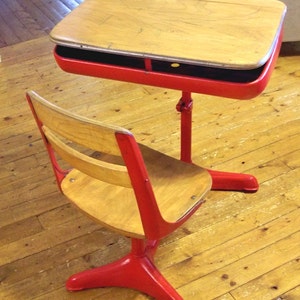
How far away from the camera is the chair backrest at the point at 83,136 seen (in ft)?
3.88

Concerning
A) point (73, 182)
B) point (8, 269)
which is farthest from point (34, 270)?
point (73, 182)

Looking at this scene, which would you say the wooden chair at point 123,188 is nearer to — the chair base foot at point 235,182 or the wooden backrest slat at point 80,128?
the wooden backrest slat at point 80,128

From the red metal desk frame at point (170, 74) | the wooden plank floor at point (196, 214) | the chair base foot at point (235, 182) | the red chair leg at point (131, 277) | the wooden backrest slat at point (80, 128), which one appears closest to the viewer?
the wooden backrest slat at point (80, 128)

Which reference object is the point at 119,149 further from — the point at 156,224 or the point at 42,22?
the point at 42,22

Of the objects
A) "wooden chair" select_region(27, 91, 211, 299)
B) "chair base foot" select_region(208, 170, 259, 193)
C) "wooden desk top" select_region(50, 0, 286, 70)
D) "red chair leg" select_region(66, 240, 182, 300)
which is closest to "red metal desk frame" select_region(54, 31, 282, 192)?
"wooden desk top" select_region(50, 0, 286, 70)

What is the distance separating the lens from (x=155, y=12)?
1.64 m

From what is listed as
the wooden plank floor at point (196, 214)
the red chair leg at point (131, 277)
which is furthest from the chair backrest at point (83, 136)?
the wooden plank floor at point (196, 214)

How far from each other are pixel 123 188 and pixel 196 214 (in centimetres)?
52

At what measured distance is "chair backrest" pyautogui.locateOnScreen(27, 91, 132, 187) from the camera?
1.18 m

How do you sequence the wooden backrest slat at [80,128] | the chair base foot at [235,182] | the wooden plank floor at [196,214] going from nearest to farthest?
the wooden backrest slat at [80,128]
the wooden plank floor at [196,214]
the chair base foot at [235,182]

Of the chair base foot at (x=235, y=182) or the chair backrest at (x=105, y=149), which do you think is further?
the chair base foot at (x=235, y=182)

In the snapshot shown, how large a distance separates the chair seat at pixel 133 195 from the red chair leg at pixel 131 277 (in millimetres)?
219

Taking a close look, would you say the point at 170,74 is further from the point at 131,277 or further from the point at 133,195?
the point at 131,277

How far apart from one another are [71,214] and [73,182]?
1.63ft
